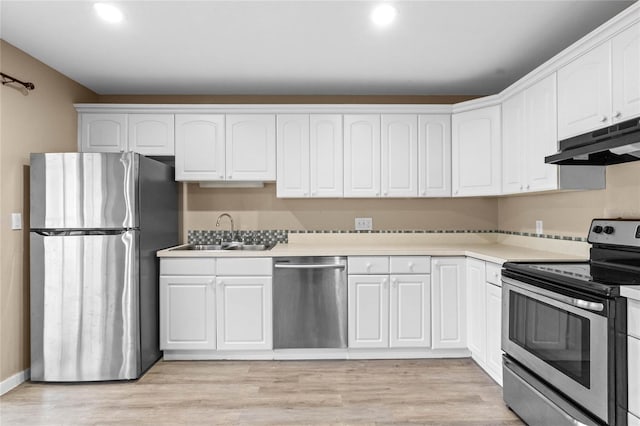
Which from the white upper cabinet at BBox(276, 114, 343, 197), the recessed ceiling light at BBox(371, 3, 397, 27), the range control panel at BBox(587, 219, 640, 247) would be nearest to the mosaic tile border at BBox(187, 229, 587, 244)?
the white upper cabinet at BBox(276, 114, 343, 197)

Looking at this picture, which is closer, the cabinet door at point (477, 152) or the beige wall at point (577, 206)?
the beige wall at point (577, 206)

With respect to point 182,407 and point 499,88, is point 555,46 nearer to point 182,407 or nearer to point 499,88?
point 499,88

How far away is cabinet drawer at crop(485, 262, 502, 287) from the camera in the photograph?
289 cm

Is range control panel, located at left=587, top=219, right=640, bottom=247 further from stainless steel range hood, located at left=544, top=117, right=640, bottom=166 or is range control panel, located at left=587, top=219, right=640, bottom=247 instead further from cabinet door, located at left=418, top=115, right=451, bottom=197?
cabinet door, located at left=418, top=115, right=451, bottom=197

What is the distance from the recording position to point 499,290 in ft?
9.49

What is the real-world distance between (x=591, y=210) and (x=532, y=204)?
0.72 metres

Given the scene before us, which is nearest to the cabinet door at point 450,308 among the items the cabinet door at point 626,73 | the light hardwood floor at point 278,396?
the light hardwood floor at point 278,396

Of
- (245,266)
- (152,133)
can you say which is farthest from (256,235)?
(152,133)

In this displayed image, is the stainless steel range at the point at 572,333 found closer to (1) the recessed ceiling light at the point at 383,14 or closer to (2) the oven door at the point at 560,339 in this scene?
(2) the oven door at the point at 560,339

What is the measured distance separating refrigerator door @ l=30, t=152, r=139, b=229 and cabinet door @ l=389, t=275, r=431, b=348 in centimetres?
225

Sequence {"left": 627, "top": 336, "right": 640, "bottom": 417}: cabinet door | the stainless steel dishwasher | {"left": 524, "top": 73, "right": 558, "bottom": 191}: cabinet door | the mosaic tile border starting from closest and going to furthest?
{"left": 627, "top": 336, "right": 640, "bottom": 417}: cabinet door, {"left": 524, "top": 73, "right": 558, "bottom": 191}: cabinet door, the stainless steel dishwasher, the mosaic tile border

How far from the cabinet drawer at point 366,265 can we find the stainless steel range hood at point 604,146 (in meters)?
1.46

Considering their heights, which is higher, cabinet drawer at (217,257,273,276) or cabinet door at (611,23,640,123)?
cabinet door at (611,23,640,123)

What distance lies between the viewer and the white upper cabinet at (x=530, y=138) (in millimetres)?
2770
